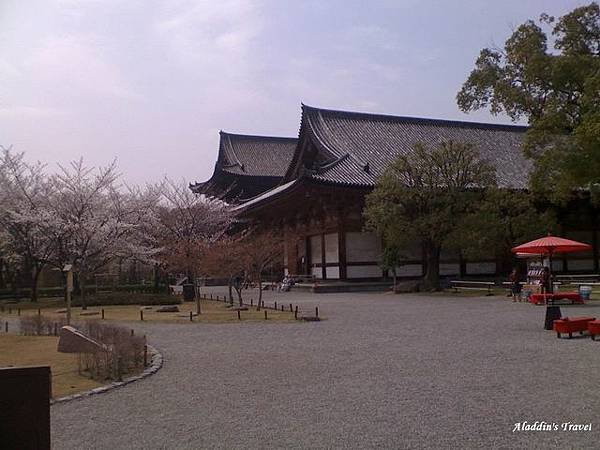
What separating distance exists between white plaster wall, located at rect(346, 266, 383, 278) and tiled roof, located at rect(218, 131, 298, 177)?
2086cm

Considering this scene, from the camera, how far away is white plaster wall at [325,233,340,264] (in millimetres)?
34000

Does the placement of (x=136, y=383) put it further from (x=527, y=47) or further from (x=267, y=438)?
(x=527, y=47)

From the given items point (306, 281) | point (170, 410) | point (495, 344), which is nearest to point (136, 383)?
point (170, 410)

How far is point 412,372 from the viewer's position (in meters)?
9.42

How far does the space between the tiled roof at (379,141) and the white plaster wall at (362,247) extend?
10.0ft

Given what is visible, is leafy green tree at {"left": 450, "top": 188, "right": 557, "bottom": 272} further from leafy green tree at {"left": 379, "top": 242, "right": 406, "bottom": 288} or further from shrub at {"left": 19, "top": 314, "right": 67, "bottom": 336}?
shrub at {"left": 19, "top": 314, "right": 67, "bottom": 336}

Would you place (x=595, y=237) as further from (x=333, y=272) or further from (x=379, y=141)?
(x=333, y=272)

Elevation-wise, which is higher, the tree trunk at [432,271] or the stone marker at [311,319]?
the tree trunk at [432,271]

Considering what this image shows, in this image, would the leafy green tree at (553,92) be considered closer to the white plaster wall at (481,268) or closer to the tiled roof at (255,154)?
the white plaster wall at (481,268)

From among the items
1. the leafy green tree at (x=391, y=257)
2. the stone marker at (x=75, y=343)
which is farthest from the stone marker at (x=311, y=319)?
the leafy green tree at (x=391, y=257)

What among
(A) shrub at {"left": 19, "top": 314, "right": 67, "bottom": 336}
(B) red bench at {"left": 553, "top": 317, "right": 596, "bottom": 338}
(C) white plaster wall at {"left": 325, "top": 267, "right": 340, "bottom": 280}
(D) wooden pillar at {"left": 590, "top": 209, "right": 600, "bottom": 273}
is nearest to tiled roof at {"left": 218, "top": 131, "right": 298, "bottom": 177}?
(C) white plaster wall at {"left": 325, "top": 267, "right": 340, "bottom": 280}

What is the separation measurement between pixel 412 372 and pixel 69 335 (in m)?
6.84

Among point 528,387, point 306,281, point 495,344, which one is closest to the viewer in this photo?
point 528,387

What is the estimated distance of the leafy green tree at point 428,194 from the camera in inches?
1085
